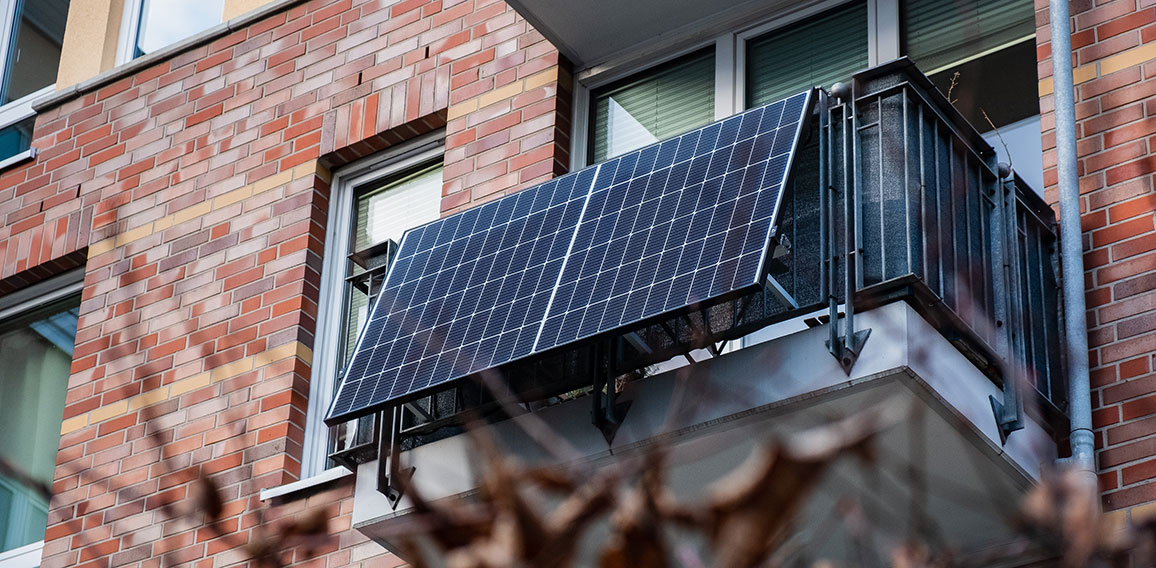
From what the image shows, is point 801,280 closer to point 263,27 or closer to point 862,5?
point 862,5

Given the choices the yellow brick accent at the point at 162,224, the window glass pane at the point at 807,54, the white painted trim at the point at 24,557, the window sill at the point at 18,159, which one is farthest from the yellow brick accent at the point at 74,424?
the window glass pane at the point at 807,54

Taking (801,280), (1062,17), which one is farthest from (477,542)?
(1062,17)

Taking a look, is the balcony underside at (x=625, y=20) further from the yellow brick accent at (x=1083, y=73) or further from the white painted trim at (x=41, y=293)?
the white painted trim at (x=41, y=293)

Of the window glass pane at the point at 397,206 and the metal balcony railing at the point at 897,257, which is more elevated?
the window glass pane at the point at 397,206

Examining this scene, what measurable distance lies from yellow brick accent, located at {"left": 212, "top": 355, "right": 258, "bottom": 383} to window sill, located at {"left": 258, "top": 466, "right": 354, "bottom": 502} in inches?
→ 29.2

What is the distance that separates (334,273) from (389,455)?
91.2 inches

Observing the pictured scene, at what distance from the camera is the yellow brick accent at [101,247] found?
29.0 ft

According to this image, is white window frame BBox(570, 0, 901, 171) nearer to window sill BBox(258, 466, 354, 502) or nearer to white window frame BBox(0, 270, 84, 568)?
window sill BBox(258, 466, 354, 502)

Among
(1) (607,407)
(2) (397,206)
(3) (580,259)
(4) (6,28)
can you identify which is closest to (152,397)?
(2) (397,206)

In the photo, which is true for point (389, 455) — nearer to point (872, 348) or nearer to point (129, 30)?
point (872, 348)

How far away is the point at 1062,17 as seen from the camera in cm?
606

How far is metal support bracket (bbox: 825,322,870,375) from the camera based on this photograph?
4977mm

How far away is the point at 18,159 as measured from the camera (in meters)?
9.66

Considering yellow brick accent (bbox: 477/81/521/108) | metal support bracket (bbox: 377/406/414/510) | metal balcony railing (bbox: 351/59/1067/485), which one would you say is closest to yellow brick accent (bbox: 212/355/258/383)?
yellow brick accent (bbox: 477/81/521/108)
